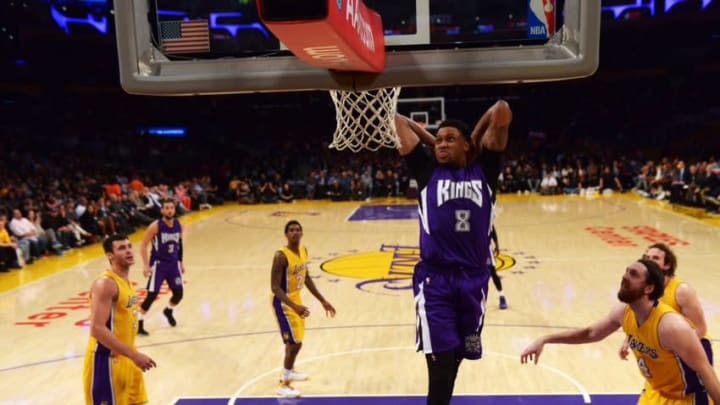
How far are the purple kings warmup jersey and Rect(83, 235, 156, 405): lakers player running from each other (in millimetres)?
1987

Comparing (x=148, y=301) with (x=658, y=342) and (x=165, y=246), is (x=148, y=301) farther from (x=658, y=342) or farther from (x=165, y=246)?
(x=658, y=342)

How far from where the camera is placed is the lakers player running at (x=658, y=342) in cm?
321

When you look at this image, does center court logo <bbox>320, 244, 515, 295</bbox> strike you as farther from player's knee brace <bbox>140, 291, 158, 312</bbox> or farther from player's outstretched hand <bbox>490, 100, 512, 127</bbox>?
player's outstretched hand <bbox>490, 100, 512, 127</bbox>

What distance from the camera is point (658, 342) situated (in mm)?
3346

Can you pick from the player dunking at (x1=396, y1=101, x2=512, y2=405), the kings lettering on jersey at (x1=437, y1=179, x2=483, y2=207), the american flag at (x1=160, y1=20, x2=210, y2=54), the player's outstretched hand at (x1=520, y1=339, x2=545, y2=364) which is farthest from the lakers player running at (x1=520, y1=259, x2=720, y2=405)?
the american flag at (x1=160, y1=20, x2=210, y2=54)

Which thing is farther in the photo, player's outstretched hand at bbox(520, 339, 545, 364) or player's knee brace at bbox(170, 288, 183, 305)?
player's knee brace at bbox(170, 288, 183, 305)

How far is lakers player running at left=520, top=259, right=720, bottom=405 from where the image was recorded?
321 cm

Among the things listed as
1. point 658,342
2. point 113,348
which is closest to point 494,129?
point 658,342

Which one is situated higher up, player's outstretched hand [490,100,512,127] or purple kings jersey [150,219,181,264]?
player's outstretched hand [490,100,512,127]

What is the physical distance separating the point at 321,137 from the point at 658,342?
89.1 feet

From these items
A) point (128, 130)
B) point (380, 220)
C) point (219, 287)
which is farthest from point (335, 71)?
point (128, 130)

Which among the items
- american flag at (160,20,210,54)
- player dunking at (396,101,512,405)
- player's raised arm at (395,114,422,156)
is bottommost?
player dunking at (396,101,512,405)

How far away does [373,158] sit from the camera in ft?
87.9

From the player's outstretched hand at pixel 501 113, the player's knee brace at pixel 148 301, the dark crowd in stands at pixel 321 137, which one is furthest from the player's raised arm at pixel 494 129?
the dark crowd in stands at pixel 321 137
